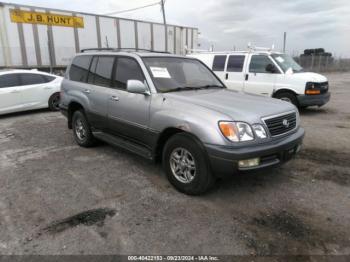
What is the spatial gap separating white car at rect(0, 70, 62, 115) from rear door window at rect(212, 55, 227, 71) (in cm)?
540

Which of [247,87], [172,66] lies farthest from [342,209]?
[247,87]

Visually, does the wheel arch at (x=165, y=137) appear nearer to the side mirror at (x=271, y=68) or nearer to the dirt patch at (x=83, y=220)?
the dirt patch at (x=83, y=220)

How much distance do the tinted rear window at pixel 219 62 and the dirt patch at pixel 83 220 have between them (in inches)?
294

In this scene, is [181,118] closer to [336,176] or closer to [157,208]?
[157,208]

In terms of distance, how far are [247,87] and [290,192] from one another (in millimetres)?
5809

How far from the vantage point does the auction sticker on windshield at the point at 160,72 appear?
423 cm

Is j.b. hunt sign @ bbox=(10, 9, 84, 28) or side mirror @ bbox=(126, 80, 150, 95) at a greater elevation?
j.b. hunt sign @ bbox=(10, 9, 84, 28)

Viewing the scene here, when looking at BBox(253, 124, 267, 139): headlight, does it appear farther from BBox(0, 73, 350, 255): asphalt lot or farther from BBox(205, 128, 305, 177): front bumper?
BBox(0, 73, 350, 255): asphalt lot

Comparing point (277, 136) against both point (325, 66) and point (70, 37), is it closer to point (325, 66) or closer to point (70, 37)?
point (70, 37)

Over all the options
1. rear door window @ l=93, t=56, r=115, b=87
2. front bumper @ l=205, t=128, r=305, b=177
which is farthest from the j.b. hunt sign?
front bumper @ l=205, t=128, r=305, b=177

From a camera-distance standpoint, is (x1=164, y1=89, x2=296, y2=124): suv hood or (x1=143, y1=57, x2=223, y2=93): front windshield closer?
(x1=164, y1=89, x2=296, y2=124): suv hood

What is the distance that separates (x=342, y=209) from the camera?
339 cm

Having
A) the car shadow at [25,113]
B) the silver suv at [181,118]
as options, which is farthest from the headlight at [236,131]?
the car shadow at [25,113]

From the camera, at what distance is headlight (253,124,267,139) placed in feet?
10.9
